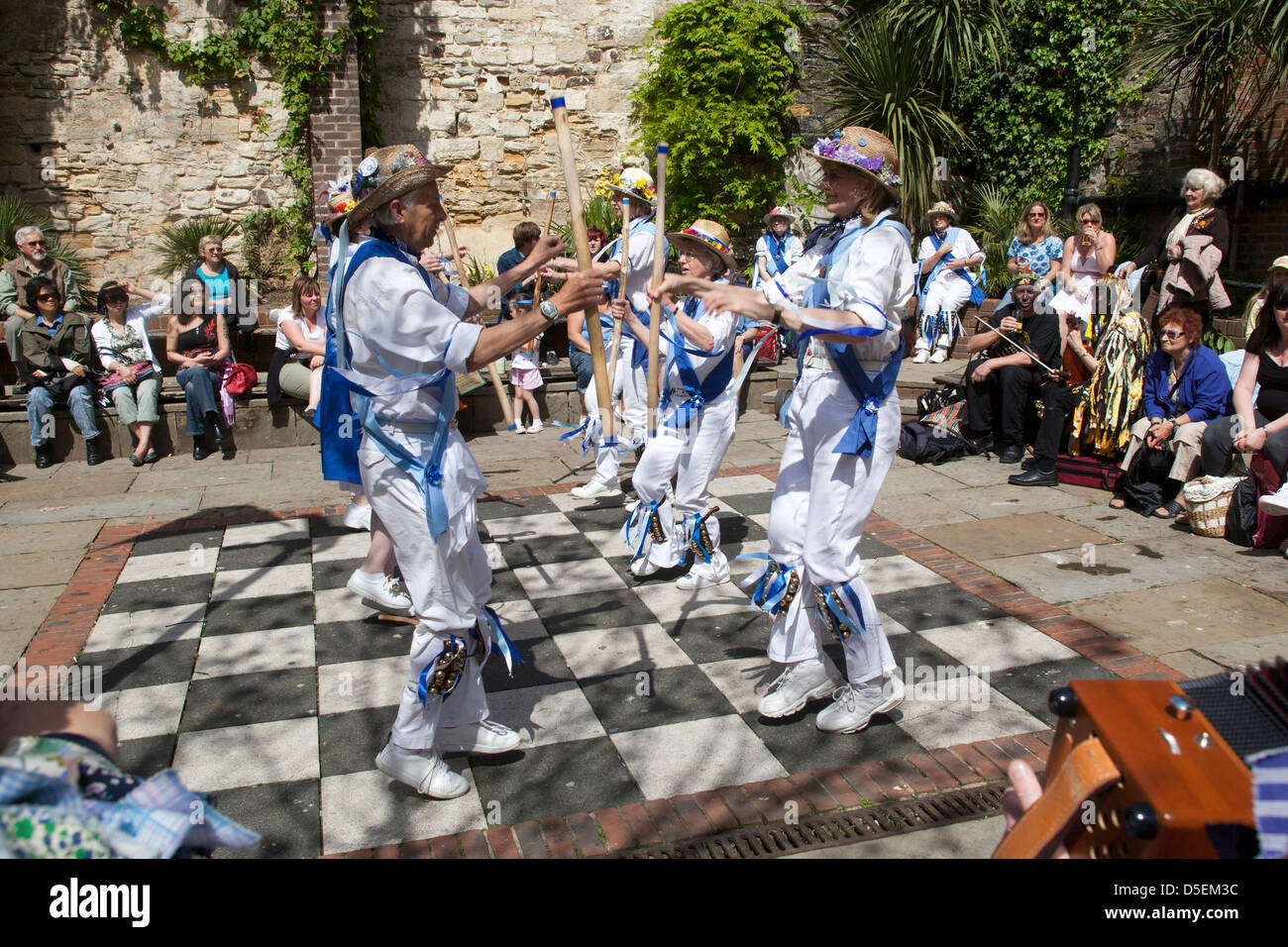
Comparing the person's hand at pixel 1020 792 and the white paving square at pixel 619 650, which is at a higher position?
the person's hand at pixel 1020 792

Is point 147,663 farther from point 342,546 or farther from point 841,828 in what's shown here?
point 841,828

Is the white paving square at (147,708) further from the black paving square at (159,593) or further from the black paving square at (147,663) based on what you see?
the black paving square at (159,593)

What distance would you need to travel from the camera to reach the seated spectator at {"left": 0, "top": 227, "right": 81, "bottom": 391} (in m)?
8.62

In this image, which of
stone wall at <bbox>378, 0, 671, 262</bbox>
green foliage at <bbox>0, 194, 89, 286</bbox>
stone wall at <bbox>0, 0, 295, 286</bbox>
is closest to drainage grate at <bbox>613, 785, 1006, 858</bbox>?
green foliage at <bbox>0, 194, 89, 286</bbox>

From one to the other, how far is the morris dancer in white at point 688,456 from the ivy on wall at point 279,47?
7.74 m

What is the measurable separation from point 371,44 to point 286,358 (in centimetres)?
485

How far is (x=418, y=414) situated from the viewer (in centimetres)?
335

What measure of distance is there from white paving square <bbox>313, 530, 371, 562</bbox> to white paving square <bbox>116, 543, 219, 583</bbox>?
0.57m

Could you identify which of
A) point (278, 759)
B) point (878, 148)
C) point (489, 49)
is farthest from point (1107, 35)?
point (278, 759)

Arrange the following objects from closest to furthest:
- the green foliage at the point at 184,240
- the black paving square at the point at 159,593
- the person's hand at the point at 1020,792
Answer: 1. the person's hand at the point at 1020,792
2. the black paving square at the point at 159,593
3. the green foliage at the point at 184,240

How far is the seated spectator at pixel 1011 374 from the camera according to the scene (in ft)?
25.2

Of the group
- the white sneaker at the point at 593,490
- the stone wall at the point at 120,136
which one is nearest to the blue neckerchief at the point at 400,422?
the white sneaker at the point at 593,490

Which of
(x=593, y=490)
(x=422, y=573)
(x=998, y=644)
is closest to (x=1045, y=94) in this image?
(x=593, y=490)

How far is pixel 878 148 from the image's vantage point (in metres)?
3.61
